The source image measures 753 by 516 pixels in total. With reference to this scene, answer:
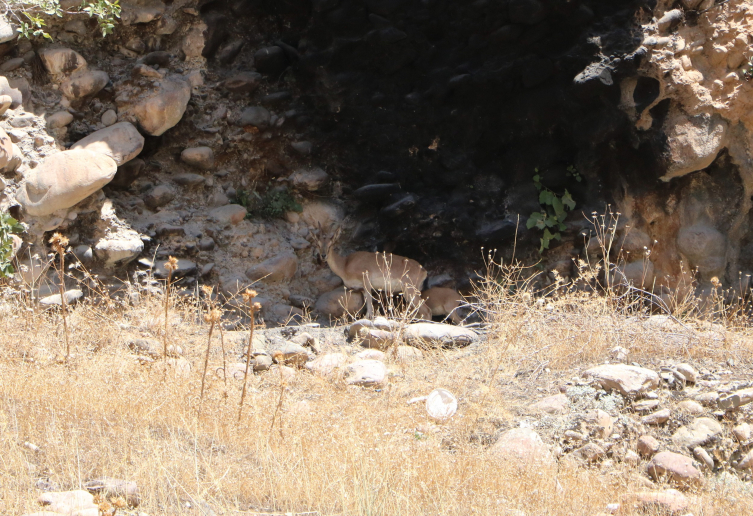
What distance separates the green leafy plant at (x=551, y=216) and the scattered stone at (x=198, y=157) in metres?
3.80

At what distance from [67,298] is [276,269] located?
87.5 inches

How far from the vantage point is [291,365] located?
5.20 metres

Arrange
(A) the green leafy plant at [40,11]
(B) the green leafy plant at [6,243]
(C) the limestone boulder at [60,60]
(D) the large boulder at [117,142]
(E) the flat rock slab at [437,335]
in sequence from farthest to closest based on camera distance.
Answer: (C) the limestone boulder at [60,60] → (D) the large boulder at [117,142] → (A) the green leafy plant at [40,11] → (E) the flat rock slab at [437,335] → (B) the green leafy plant at [6,243]

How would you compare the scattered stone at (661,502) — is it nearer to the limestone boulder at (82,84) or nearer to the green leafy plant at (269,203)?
the green leafy plant at (269,203)

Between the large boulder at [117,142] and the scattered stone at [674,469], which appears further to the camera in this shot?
the large boulder at [117,142]

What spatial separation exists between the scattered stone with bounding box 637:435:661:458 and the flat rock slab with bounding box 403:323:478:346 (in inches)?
83.4

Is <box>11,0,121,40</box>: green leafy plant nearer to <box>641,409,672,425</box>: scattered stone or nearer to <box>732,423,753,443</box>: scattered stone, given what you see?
<box>641,409,672,425</box>: scattered stone

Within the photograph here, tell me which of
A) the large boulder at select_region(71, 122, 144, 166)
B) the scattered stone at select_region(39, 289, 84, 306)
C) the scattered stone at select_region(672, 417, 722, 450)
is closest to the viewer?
the scattered stone at select_region(672, 417, 722, 450)

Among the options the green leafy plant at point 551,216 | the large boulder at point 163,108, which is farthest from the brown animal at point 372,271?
the large boulder at point 163,108

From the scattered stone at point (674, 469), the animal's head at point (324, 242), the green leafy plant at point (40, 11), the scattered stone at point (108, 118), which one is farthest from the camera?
the animal's head at point (324, 242)

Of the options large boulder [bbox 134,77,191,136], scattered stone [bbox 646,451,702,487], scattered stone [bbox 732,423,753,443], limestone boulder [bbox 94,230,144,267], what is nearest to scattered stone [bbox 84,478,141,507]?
scattered stone [bbox 646,451,702,487]

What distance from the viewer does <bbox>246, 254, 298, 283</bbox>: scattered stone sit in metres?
7.30

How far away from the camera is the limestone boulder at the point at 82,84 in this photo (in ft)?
22.7

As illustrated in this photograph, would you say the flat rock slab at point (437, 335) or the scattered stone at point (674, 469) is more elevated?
the scattered stone at point (674, 469)
